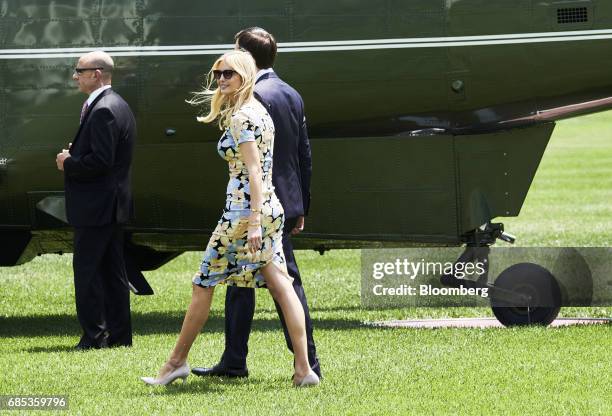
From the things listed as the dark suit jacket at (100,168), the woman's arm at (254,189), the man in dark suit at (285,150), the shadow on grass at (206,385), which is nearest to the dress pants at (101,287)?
the dark suit jacket at (100,168)

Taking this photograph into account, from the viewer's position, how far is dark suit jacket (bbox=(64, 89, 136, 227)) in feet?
26.8

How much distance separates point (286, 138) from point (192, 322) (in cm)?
109

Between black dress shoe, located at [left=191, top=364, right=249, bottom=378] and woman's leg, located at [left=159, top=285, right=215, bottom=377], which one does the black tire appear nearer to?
black dress shoe, located at [left=191, top=364, right=249, bottom=378]

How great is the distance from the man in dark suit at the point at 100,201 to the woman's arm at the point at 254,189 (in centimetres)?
207

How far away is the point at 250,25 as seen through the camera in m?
9.09

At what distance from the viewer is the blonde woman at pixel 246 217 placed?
250 inches

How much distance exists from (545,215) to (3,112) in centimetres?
1223

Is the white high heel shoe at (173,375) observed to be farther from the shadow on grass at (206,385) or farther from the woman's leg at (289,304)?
the woman's leg at (289,304)

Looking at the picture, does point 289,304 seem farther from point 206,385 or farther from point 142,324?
point 142,324

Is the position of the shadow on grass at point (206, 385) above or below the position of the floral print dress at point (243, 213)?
below

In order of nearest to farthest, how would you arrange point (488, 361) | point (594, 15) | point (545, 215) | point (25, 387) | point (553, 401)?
point (553, 401), point (25, 387), point (488, 361), point (594, 15), point (545, 215)

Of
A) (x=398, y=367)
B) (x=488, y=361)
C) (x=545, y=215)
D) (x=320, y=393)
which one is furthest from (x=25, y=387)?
(x=545, y=215)

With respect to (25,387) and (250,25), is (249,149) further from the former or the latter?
(250,25)
